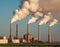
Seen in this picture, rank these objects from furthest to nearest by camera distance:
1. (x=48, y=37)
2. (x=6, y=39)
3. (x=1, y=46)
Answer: (x=48, y=37) < (x=6, y=39) < (x=1, y=46)

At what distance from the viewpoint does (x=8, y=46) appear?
2828 centimetres

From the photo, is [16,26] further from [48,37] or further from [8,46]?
[8,46]

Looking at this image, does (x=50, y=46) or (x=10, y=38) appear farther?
(x=10, y=38)

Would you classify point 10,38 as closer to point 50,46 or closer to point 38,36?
point 38,36

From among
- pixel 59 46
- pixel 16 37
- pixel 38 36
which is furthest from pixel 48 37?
pixel 59 46

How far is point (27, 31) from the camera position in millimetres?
57031

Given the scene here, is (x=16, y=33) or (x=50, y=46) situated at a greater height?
(x=16, y=33)

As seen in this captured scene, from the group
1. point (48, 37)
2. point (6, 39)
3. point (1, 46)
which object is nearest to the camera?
point (1, 46)

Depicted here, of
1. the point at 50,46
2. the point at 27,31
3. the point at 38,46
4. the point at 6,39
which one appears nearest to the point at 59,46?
the point at 50,46

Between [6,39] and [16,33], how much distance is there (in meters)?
4.06

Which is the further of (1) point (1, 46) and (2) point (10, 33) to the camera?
(2) point (10, 33)

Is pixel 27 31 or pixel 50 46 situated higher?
pixel 27 31

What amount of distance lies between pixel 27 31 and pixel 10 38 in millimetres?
6879

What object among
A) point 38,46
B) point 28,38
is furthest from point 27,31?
point 38,46
